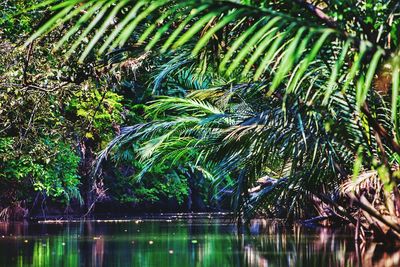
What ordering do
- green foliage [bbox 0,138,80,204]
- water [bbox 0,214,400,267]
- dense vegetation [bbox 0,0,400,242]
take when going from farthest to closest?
1. green foliage [bbox 0,138,80,204]
2. water [bbox 0,214,400,267]
3. dense vegetation [bbox 0,0,400,242]

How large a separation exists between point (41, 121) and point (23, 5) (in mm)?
3732

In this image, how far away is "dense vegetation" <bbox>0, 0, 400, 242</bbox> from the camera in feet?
13.0

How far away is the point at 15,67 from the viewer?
1223 centimetres

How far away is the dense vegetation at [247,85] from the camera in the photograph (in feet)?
13.0

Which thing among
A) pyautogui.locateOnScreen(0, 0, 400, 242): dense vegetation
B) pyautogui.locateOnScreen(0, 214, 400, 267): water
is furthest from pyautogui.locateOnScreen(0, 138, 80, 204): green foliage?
pyautogui.locateOnScreen(0, 214, 400, 267): water

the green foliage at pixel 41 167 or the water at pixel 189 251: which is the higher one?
the green foliage at pixel 41 167

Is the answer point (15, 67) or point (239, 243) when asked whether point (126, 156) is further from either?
point (15, 67)

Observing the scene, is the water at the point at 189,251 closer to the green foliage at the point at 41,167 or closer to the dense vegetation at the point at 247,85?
the dense vegetation at the point at 247,85

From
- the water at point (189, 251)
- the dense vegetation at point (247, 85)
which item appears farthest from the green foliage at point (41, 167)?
the water at point (189, 251)

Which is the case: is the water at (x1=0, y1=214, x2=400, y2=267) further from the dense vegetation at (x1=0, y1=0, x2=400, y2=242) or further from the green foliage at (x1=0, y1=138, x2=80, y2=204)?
the green foliage at (x1=0, y1=138, x2=80, y2=204)

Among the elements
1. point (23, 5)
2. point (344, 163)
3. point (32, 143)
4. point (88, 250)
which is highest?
point (23, 5)

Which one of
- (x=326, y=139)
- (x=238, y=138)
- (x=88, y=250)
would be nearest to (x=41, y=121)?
(x=88, y=250)

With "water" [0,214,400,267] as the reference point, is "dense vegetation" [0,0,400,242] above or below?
above

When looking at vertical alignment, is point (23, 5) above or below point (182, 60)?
above
